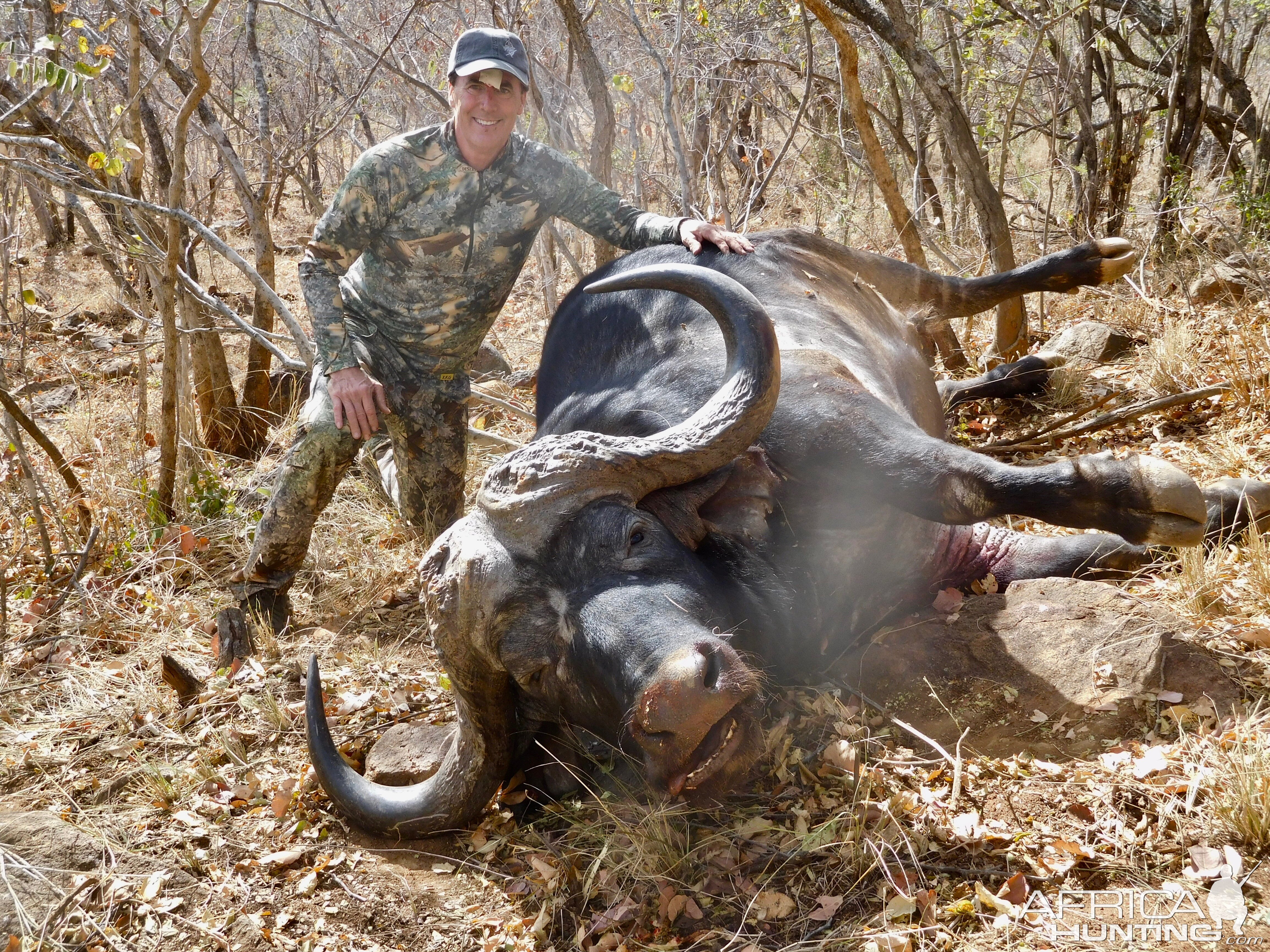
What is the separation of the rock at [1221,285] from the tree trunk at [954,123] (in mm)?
1256

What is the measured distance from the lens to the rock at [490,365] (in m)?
7.86

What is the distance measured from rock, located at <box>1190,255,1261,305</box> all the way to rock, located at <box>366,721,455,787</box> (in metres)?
5.43

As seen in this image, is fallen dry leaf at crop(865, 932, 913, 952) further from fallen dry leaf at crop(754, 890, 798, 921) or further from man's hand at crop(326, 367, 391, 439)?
man's hand at crop(326, 367, 391, 439)

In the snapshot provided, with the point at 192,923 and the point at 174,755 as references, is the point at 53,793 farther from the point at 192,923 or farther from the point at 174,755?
the point at 192,923

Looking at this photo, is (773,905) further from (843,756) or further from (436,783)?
(436,783)

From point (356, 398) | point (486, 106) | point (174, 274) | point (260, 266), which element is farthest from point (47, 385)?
point (486, 106)

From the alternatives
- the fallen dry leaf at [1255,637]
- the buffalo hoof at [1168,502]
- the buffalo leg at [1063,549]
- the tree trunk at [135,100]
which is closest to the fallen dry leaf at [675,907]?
the buffalo leg at [1063,549]

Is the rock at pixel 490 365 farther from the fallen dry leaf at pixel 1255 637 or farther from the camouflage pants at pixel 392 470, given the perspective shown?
the fallen dry leaf at pixel 1255 637

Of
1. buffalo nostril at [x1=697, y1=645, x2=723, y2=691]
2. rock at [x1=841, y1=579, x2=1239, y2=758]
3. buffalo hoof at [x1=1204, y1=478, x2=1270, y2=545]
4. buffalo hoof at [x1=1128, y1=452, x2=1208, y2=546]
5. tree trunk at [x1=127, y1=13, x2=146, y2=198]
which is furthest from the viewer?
tree trunk at [x1=127, y1=13, x2=146, y2=198]

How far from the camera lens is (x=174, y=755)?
3920mm

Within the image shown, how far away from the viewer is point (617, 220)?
471 cm

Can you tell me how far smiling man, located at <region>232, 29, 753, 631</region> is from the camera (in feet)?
14.6

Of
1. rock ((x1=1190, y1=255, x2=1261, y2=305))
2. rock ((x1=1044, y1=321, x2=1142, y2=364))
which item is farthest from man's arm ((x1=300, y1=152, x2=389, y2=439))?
rock ((x1=1190, y1=255, x2=1261, y2=305))

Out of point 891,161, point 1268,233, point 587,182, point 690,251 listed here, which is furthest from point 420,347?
point 891,161
